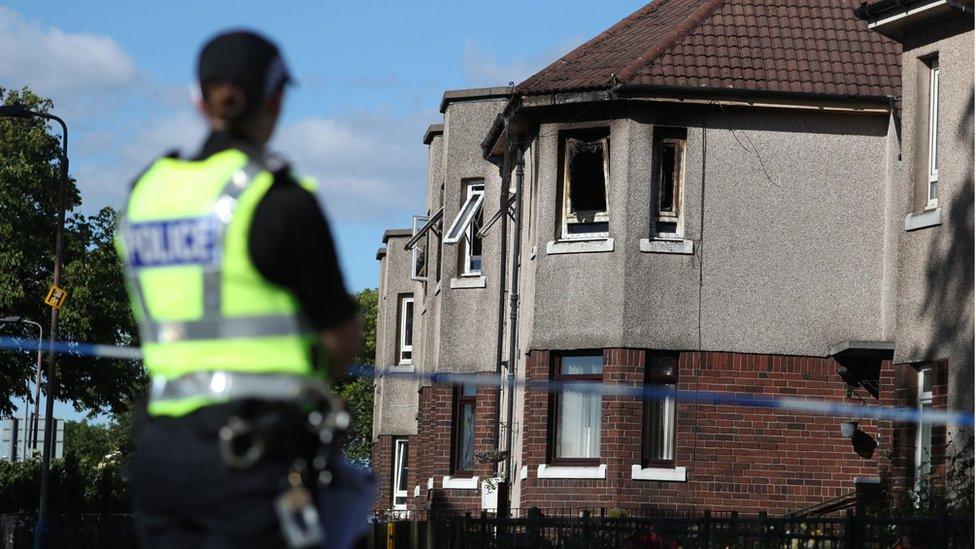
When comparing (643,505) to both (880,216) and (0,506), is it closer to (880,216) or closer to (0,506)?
(880,216)

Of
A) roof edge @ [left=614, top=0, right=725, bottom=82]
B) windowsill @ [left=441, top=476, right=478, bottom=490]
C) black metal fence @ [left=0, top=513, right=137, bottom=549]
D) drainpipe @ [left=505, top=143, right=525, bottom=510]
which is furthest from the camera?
black metal fence @ [left=0, top=513, right=137, bottom=549]

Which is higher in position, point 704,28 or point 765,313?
point 704,28

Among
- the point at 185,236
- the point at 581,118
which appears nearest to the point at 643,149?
the point at 581,118

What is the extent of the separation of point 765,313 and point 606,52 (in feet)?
17.1

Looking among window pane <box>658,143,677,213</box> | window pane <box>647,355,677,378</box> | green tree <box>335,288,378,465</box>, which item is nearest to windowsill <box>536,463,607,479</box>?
window pane <box>647,355,677,378</box>

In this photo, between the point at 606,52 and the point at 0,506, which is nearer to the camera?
the point at 606,52

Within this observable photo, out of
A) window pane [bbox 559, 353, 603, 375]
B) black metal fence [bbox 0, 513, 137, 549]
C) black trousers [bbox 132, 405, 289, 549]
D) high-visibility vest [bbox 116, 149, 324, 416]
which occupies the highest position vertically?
high-visibility vest [bbox 116, 149, 324, 416]

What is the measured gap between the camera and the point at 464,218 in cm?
3238

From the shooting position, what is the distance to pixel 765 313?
82.1 feet

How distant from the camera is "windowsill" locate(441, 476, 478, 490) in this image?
3177cm

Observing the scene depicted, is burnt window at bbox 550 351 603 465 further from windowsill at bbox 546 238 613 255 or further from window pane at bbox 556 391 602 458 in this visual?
windowsill at bbox 546 238 613 255

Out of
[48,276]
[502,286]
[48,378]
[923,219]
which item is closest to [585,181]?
[502,286]

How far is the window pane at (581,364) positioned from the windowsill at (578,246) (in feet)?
4.91

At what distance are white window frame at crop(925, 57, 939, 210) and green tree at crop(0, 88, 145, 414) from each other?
35191mm
